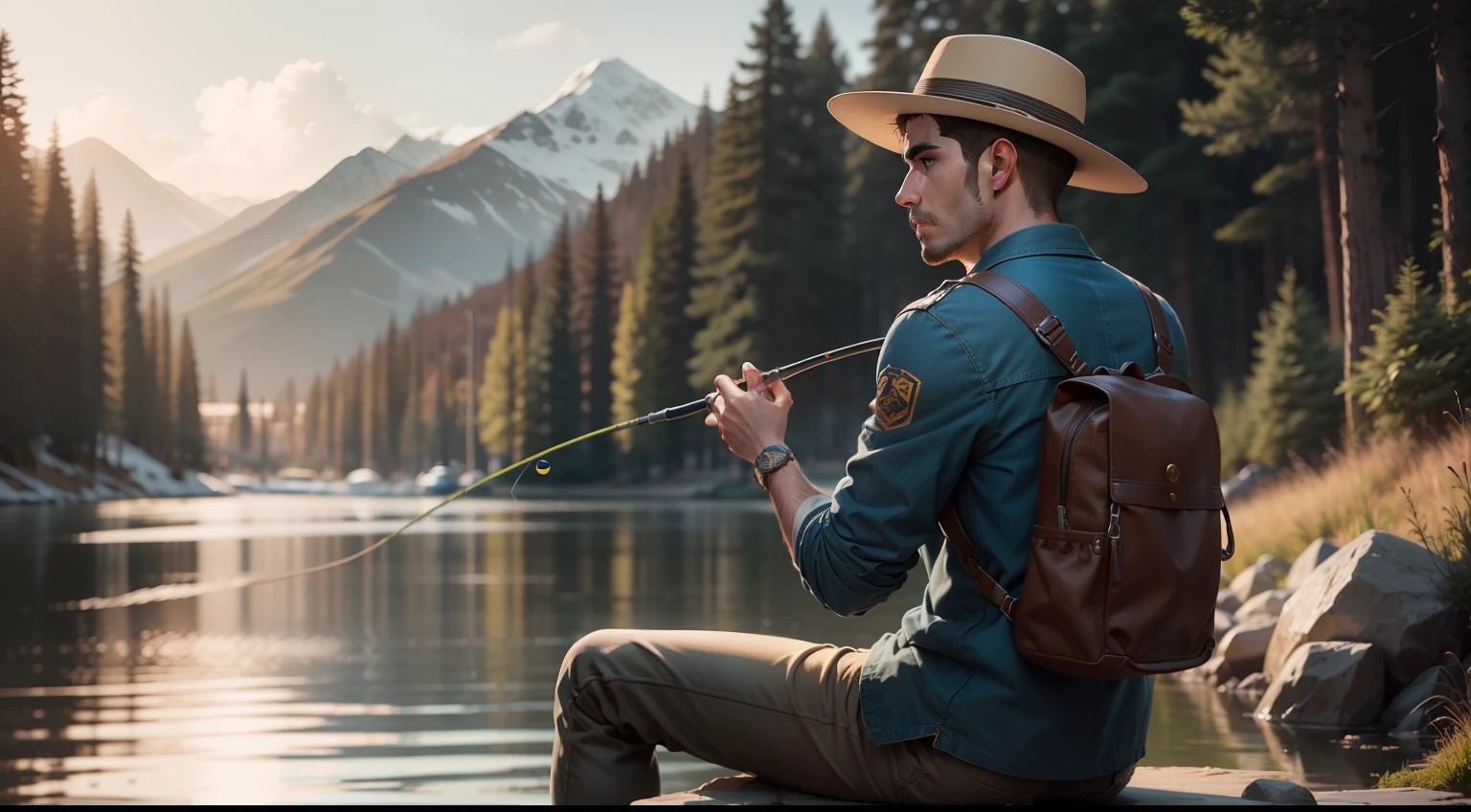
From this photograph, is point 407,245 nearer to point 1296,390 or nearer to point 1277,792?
point 1296,390

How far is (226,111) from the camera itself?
6328 mm

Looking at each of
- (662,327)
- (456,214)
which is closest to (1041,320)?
(662,327)

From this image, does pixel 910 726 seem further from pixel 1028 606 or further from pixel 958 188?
pixel 958 188

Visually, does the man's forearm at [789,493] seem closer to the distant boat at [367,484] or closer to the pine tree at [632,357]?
the pine tree at [632,357]

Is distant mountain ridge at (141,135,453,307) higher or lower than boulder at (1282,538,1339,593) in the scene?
higher

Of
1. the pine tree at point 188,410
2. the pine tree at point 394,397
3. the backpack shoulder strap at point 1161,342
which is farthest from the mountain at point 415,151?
the pine tree at point 394,397

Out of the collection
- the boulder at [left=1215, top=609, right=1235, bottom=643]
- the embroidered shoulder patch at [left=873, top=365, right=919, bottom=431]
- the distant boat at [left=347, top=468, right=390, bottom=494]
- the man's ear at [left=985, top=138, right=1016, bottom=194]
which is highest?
the distant boat at [left=347, top=468, right=390, bottom=494]

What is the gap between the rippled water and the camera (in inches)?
249

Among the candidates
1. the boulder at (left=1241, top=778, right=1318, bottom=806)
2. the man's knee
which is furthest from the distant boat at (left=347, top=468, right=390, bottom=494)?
the man's knee

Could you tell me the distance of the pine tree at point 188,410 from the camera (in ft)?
308

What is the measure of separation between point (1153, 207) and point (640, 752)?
113 feet

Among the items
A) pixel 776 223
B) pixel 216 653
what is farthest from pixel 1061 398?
pixel 776 223

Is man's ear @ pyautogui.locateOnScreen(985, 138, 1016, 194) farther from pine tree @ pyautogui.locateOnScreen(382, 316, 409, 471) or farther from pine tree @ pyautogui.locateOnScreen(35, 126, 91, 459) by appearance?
pine tree @ pyautogui.locateOnScreen(382, 316, 409, 471)

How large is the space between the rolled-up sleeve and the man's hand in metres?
0.24
